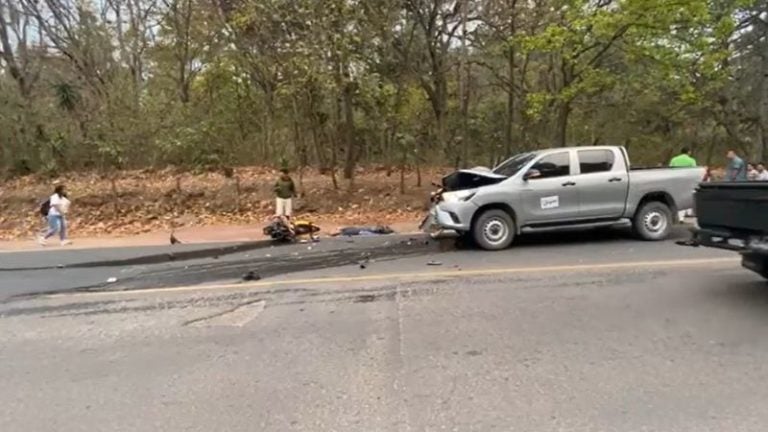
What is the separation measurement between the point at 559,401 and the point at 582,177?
26.2ft

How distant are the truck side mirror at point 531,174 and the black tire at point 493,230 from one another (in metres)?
0.81

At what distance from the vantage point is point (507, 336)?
18.6ft

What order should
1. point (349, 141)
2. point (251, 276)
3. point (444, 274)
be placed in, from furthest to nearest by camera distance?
point (349, 141), point (251, 276), point (444, 274)

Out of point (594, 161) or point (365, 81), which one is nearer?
point (594, 161)

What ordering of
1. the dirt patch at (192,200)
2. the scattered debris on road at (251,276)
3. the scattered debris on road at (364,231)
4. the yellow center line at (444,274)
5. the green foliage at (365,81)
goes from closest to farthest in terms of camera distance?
the yellow center line at (444,274) → the scattered debris on road at (251,276) → the scattered debris on road at (364,231) → the green foliage at (365,81) → the dirt patch at (192,200)

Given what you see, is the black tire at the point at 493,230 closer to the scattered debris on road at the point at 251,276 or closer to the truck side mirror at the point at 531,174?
the truck side mirror at the point at 531,174

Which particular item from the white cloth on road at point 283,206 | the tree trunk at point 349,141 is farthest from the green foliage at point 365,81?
the white cloth on road at point 283,206

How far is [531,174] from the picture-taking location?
11.4 meters

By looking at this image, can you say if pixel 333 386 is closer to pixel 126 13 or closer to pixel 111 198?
pixel 111 198

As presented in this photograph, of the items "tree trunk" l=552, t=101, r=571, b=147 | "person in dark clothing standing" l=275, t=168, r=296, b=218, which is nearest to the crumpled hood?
"person in dark clothing standing" l=275, t=168, r=296, b=218

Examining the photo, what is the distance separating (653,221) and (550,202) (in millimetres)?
2166

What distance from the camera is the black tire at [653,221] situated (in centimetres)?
1166

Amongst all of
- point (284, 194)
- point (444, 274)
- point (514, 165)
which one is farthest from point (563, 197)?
point (284, 194)

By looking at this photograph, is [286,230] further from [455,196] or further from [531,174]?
[531,174]
